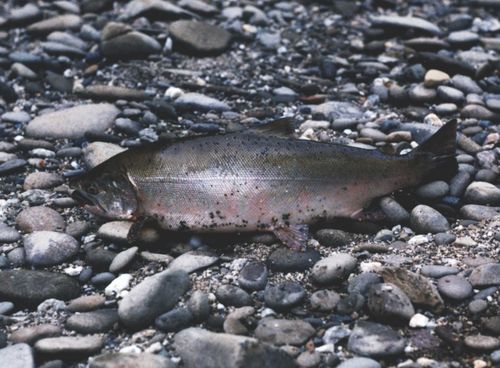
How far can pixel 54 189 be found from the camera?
6031 millimetres

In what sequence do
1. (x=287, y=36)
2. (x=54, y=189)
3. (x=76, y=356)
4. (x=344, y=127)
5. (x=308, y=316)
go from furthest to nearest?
(x=287, y=36) < (x=344, y=127) < (x=54, y=189) < (x=308, y=316) < (x=76, y=356)

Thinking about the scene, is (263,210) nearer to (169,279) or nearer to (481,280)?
(169,279)

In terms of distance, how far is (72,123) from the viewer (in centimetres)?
685

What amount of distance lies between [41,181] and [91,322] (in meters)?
2.02

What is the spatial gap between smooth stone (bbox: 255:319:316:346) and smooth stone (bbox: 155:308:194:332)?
0.40m

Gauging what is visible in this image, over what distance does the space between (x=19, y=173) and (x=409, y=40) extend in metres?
4.67

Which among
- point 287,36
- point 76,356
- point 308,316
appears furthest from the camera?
point 287,36

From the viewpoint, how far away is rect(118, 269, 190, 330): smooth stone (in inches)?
170

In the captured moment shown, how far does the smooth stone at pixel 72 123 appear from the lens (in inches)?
268

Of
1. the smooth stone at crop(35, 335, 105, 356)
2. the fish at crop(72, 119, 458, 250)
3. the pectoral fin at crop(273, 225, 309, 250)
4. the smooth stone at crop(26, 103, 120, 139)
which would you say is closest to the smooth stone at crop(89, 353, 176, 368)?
the smooth stone at crop(35, 335, 105, 356)

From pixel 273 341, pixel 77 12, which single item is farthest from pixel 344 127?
pixel 77 12

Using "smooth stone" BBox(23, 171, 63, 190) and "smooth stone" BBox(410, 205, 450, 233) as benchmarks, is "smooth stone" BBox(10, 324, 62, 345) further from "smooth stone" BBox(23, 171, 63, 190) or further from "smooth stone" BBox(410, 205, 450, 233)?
"smooth stone" BBox(410, 205, 450, 233)

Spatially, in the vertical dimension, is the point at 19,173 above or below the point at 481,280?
below

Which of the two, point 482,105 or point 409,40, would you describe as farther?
point 409,40
